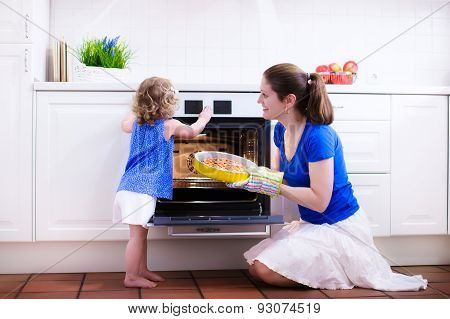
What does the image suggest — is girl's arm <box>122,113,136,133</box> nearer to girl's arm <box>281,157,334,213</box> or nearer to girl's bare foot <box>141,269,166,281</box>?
girl's bare foot <box>141,269,166,281</box>

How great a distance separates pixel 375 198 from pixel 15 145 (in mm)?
1593

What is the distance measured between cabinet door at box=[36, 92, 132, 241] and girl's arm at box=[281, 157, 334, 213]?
30.8 inches

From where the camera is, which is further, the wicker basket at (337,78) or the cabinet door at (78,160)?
the wicker basket at (337,78)

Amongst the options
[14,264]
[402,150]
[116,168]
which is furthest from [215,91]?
[14,264]

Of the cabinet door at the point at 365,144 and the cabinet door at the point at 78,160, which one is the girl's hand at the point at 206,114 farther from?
the cabinet door at the point at 365,144

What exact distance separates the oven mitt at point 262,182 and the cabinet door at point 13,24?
1151mm

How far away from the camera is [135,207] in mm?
2342

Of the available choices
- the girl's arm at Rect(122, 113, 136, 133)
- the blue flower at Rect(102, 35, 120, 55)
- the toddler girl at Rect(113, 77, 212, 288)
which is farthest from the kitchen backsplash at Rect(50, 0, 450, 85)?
the toddler girl at Rect(113, 77, 212, 288)

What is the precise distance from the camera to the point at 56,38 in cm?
307

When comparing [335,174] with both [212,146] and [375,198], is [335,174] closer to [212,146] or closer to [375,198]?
[375,198]

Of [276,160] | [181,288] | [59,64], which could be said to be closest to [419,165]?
[276,160]

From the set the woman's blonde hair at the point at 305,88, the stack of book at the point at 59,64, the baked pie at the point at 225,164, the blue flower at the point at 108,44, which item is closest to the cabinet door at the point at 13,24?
the stack of book at the point at 59,64

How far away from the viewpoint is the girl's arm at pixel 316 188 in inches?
86.6
